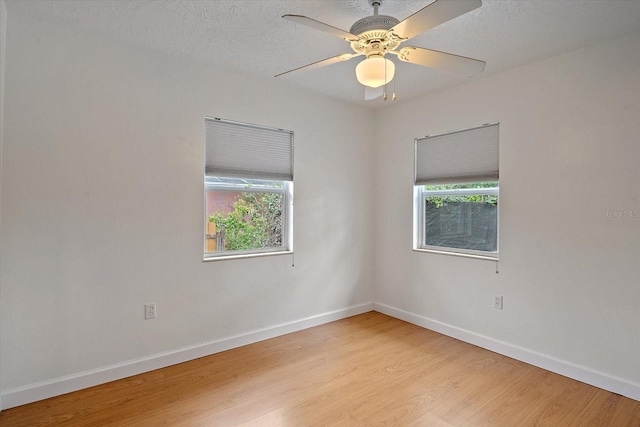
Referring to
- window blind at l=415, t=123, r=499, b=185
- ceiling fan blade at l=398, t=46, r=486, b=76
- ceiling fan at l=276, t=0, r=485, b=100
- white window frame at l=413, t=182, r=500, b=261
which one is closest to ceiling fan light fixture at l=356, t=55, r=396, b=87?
ceiling fan at l=276, t=0, r=485, b=100

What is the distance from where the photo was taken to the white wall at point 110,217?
2141 mm

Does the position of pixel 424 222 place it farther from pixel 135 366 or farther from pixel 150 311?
pixel 135 366

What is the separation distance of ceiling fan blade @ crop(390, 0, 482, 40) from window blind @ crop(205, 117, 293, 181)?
173 cm

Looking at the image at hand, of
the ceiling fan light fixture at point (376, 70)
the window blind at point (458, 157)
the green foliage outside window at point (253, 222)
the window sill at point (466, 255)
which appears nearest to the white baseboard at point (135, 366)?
the green foliage outside window at point (253, 222)

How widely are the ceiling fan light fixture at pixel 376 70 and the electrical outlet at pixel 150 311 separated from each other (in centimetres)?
219

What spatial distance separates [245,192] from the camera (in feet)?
10.4

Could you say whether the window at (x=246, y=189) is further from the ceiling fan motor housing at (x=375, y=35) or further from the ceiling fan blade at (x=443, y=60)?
the ceiling fan blade at (x=443, y=60)

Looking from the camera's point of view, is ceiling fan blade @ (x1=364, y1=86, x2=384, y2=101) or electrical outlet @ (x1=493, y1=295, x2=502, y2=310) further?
electrical outlet @ (x1=493, y1=295, x2=502, y2=310)

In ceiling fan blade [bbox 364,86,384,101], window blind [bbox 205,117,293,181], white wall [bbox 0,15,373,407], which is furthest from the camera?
window blind [bbox 205,117,293,181]

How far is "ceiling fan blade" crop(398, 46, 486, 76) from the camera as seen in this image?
1.87 m

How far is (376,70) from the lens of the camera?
73.5 inches

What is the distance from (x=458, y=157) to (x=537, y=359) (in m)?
1.81

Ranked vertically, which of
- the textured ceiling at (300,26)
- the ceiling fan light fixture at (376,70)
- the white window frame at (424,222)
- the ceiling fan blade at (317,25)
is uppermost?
the textured ceiling at (300,26)

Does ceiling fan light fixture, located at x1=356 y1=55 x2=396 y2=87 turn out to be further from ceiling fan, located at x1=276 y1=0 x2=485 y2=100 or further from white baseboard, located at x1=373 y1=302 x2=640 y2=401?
white baseboard, located at x1=373 y1=302 x2=640 y2=401
